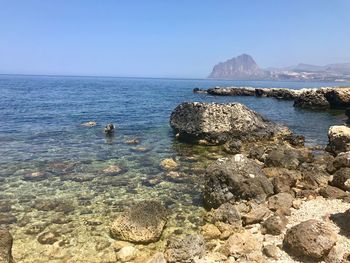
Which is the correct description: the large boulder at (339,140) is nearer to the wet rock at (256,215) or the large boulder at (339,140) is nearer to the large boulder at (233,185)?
the large boulder at (233,185)

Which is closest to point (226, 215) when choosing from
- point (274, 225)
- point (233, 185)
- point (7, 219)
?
point (274, 225)

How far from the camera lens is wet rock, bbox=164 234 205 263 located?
440 inches

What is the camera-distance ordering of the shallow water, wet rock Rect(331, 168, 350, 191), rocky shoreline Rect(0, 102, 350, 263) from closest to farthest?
1. rocky shoreline Rect(0, 102, 350, 263)
2. the shallow water
3. wet rock Rect(331, 168, 350, 191)

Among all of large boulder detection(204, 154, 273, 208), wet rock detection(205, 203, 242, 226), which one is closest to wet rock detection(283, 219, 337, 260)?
wet rock detection(205, 203, 242, 226)

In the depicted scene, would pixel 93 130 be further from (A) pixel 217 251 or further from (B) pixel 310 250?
(B) pixel 310 250

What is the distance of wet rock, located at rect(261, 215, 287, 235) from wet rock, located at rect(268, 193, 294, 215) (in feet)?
3.68

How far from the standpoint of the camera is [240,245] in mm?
11789

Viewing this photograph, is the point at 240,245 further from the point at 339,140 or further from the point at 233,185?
the point at 339,140

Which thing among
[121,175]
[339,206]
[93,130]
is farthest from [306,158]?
[93,130]

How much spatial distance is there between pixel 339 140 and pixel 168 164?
517 inches

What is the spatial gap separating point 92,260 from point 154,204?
3.59m

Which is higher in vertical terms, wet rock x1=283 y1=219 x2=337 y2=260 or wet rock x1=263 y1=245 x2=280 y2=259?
wet rock x1=283 y1=219 x2=337 y2=260

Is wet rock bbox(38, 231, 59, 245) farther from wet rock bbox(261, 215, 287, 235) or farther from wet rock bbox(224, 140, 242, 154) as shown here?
wet rock bbox(224, 140, 242, 154)

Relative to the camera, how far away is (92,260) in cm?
1145
